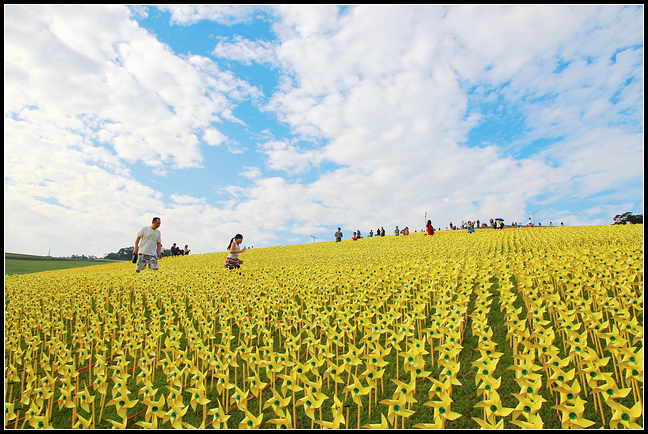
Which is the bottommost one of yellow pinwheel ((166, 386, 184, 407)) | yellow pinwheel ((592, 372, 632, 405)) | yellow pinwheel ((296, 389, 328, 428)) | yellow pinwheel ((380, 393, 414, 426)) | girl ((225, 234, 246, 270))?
yellow pinwheel ((166, 386, 184, 407))

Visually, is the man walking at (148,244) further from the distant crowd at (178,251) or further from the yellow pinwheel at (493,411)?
the distant crowd at (178,251)

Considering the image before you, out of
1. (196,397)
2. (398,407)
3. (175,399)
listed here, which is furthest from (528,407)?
(175,399)

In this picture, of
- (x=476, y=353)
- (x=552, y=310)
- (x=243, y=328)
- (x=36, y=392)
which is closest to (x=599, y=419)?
(x=476, y=353)

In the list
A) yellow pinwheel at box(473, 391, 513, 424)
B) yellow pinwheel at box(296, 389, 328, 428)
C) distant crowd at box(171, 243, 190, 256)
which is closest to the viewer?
yellow pinwheel at box(473, 391, 513, 424)

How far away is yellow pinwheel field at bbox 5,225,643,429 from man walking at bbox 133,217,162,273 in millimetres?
2962

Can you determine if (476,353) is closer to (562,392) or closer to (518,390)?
(518,390)

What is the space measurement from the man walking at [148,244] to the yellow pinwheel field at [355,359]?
117 inches

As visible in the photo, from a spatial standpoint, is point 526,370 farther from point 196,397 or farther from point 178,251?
point 178,251

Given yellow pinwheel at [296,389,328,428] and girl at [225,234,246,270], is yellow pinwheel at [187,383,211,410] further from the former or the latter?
girl at [225,234,246,270]

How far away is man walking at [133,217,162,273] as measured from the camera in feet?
39.1

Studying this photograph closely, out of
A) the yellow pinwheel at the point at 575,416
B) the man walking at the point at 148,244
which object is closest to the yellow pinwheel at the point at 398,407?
the yellow pinwheel at the point at 575,416

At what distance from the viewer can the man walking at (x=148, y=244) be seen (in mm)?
11906

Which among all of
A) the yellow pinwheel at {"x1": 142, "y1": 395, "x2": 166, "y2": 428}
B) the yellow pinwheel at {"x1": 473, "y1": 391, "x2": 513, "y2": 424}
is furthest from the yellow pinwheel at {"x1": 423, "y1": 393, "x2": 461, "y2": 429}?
the yellow pinwheel at {"x1": 142, "y1": 395, "x2": 166, "y2": 428}

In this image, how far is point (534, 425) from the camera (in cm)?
303
